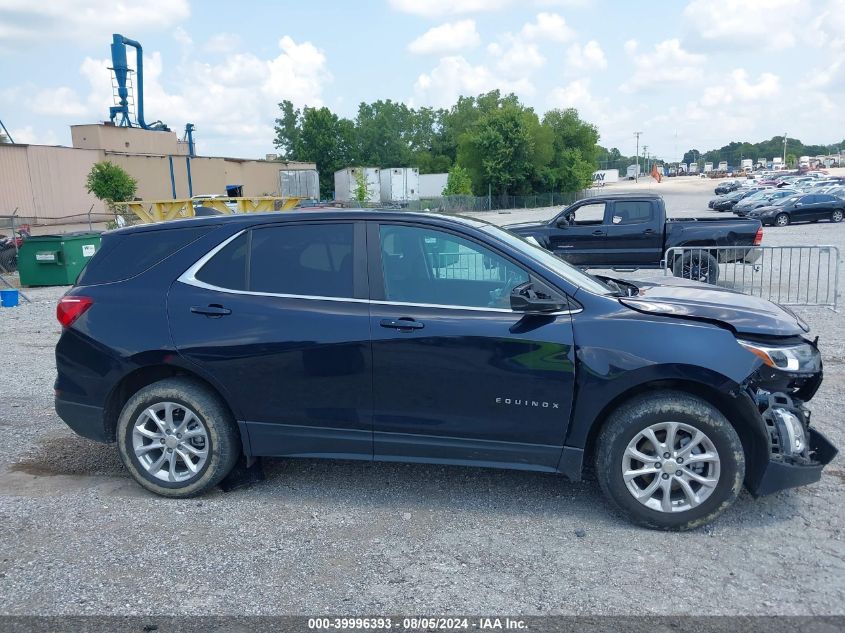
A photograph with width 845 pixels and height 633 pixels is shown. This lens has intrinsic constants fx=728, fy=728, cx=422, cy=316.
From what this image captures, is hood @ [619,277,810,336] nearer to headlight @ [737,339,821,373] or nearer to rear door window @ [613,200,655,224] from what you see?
headlight @ [737,339,821,373]

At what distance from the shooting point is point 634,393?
427 cm

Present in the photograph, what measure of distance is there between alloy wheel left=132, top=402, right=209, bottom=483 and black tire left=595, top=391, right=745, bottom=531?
256 cm

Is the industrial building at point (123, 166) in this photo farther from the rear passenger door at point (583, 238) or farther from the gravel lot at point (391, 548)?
the gravel lot at point (391, 548)

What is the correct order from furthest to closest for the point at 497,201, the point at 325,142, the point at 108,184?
the point at 325,142 → the point at 497,201 → the point at 108,184

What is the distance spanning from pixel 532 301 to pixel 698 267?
937cm

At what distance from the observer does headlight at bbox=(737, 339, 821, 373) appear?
4203 millimetres

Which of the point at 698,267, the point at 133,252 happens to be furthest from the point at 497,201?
the point at 133,252

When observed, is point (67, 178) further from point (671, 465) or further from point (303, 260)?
point (671, 465)

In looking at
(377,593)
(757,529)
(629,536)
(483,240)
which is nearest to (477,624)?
(377,593)

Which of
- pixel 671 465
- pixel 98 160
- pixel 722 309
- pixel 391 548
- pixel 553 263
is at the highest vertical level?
pixel 98 160

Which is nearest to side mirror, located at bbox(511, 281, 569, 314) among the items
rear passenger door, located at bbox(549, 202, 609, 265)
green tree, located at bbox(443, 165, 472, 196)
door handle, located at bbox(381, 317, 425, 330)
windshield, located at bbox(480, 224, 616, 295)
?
windshield, located at bbox(480, 224, 616, 295)

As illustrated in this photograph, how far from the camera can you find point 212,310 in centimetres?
468

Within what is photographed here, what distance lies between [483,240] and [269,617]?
246cm

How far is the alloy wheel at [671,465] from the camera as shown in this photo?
164 inches
